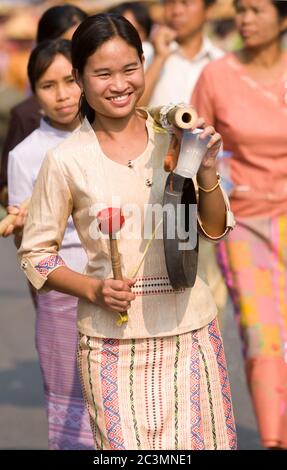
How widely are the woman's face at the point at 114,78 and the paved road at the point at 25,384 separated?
249 centimetres

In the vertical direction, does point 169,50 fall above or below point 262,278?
above

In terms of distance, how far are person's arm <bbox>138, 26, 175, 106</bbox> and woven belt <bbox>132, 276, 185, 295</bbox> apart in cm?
331

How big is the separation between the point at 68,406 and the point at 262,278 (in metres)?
0.96

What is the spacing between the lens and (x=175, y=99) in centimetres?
748

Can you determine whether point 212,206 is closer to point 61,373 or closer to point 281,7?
point 61,373

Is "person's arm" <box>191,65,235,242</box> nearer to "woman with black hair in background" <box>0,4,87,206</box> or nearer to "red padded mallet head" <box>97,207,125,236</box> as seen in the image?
"red padded mallet head" <box>97,207,125,236</box>

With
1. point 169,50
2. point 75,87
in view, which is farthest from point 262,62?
point 169,50

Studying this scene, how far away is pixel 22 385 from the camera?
764cm

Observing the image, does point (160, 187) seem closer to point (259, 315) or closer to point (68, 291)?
point (68, 291)

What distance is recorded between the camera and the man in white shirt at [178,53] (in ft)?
24.6

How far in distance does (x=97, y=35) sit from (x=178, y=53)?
3.82 m

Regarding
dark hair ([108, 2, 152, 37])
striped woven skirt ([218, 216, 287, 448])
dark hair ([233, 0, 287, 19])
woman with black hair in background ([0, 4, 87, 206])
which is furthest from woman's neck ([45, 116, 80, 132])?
dark hair ([108, 2, 152, 37])

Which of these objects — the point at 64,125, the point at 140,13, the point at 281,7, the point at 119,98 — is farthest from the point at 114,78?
the point at 140,13
